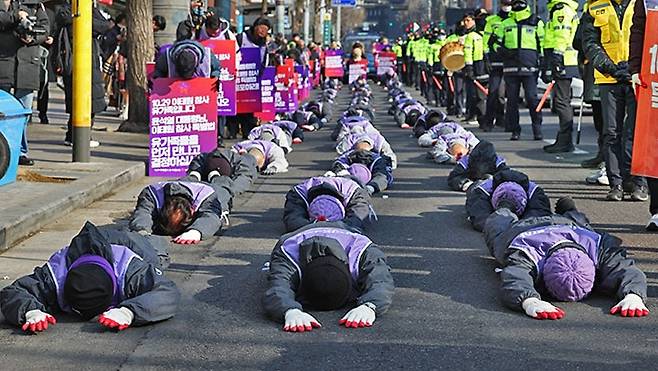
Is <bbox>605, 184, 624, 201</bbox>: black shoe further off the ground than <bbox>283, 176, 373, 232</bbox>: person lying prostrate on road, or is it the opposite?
<bbox>283, 176, 373, 232</bbox>: person lying prostrate on road

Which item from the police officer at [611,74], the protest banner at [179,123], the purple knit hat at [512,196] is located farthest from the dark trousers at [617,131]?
the protest banner at [179,123]

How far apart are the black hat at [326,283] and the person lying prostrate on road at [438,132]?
9515 mm

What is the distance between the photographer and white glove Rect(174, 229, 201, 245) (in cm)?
923

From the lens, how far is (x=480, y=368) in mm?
5805

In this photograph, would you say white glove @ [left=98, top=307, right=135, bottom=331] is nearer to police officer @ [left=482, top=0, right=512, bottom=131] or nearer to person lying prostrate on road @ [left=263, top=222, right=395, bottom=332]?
person lying prostrate on road @ [left=263, top=222, right=395, bottom=332]

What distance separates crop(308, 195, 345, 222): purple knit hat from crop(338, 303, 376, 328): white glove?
2.63 meters

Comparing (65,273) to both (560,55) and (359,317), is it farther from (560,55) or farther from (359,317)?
(560,55)

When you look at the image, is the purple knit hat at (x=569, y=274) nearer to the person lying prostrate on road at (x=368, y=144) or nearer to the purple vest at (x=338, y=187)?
the purple vest at (x=338, y=187)

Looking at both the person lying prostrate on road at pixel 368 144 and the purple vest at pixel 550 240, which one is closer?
the purple vest at pixel 550 240

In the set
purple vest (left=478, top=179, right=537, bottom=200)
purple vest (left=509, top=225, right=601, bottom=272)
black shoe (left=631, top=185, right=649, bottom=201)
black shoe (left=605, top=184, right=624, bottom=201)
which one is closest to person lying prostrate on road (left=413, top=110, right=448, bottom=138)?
black shoe (left=605, top=184, right=624, bottom=201)

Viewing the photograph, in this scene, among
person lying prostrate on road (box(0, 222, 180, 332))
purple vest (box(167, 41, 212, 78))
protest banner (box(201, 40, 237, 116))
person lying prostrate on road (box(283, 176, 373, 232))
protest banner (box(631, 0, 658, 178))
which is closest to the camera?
person lying prostrate on road (box(0, 222, 180, 332))

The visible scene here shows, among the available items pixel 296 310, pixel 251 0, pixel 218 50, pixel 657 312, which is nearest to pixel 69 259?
pixel 296 310

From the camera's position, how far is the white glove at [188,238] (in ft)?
30.3

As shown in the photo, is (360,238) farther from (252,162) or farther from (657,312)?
(252,162)
